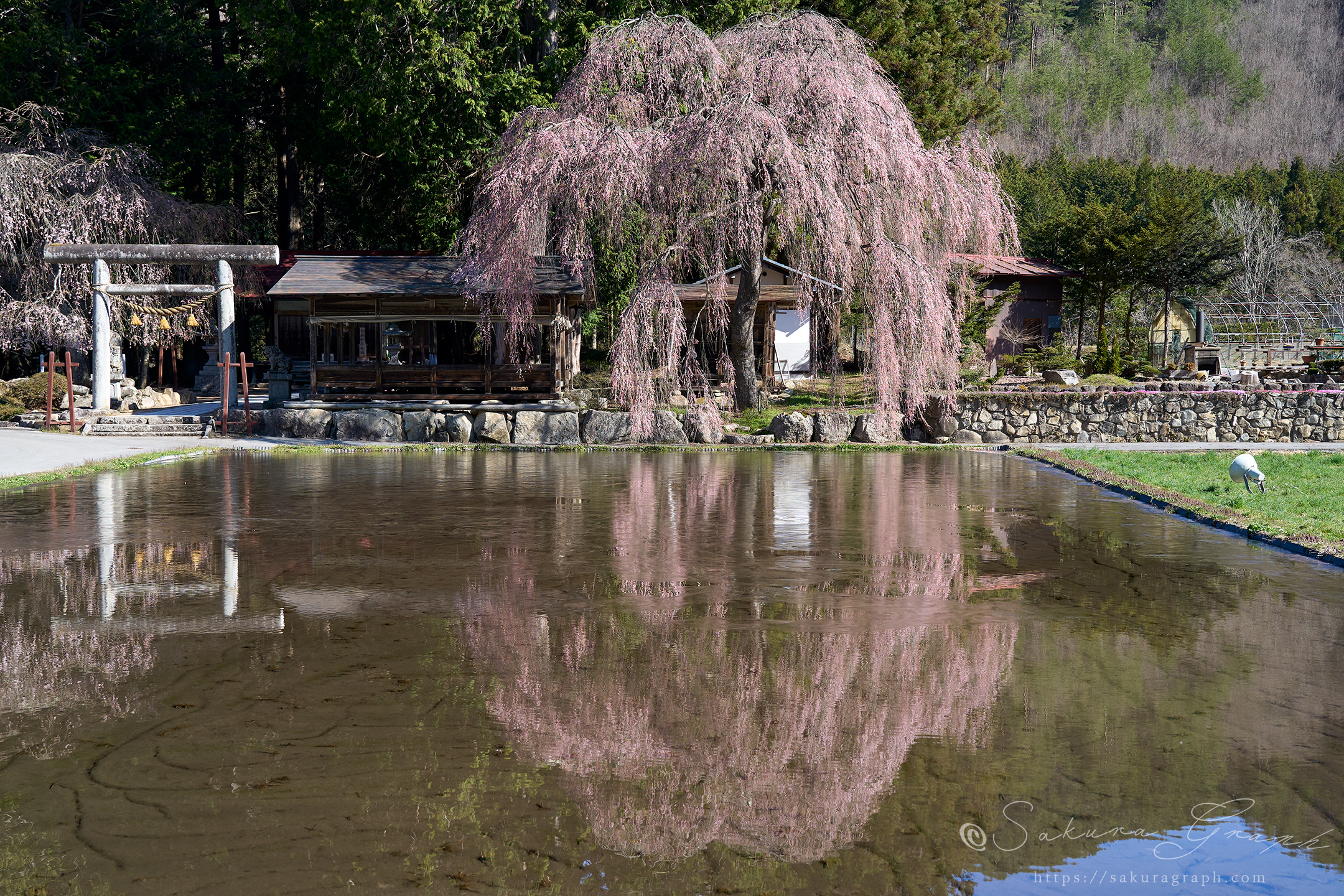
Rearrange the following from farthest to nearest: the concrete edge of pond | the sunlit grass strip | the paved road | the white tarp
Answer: the white tarp
the sunlit grass strip
the paved road
the concrete edge of pond

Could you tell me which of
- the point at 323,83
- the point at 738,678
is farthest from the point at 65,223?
the point at 738,678

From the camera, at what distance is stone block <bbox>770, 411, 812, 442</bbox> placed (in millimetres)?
25906

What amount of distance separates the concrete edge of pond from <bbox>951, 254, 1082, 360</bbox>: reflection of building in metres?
23.3

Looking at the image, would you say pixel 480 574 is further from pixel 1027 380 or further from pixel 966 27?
pixel 966 27

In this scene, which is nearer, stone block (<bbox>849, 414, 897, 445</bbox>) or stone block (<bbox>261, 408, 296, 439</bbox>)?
stone block (<bbox>849, 414, 897, 445</bbox>)

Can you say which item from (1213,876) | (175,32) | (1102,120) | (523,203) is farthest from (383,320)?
(1102,120)

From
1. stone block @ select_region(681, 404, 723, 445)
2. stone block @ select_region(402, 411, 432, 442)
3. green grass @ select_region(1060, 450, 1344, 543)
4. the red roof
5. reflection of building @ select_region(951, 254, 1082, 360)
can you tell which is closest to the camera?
green grass @ select_region(1060, 450, 1344, 543)

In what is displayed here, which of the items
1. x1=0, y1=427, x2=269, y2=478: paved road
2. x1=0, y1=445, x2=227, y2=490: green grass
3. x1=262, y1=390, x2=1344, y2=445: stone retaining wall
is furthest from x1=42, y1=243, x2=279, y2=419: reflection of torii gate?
x1=0, y1=445, x2=227, y2=490: green grass

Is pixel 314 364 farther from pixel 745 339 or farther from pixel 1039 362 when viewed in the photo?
pixel 1039 362

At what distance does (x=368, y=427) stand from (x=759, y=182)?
11536 millimetres

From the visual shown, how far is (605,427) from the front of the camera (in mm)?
26344

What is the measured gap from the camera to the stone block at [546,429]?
86.9 ft

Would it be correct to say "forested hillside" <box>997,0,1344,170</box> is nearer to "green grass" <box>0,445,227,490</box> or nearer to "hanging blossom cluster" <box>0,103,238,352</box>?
"hanging blossom cluster" <box>0,103,238,352</box>

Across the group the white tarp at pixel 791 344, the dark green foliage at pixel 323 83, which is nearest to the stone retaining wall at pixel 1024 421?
the dark green foliage at pixel 323 83
